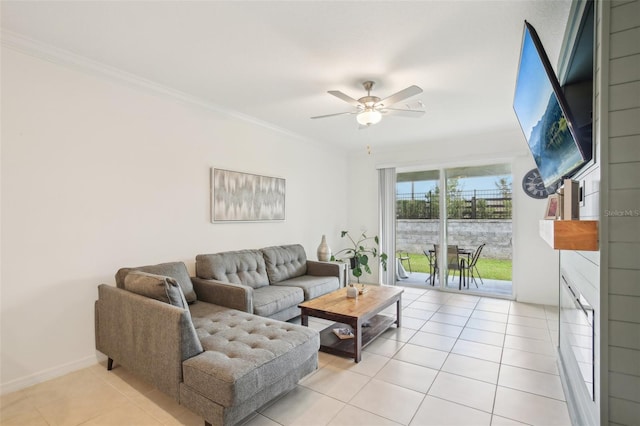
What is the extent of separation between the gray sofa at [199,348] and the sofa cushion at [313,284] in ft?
3.94

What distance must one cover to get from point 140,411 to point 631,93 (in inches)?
123

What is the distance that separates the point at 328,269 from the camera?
445 cm

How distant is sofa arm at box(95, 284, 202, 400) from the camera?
1.94 m

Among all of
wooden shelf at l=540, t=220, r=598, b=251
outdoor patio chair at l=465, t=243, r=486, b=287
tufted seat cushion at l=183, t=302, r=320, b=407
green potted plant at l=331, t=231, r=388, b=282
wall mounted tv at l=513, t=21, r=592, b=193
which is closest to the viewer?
wooden shelf at l=540, t=220, r=598, b=251

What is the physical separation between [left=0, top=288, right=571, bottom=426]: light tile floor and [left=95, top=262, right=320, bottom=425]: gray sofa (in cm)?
18

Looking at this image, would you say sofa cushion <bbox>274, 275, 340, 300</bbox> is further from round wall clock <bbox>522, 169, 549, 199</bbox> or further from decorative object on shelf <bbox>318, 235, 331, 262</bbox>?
round wall clock <bbox>522, 169, 549, 199</bbox>

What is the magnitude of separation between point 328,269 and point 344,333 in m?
1.34

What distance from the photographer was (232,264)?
11.9ft

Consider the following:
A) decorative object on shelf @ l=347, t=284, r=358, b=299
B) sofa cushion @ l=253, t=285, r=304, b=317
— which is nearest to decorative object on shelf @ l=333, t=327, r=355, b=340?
decorative object on shelf @ l=347, t=284, r=358, b=299

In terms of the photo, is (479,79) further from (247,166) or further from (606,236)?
(247,166)

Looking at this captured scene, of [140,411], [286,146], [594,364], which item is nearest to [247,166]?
[286,146]

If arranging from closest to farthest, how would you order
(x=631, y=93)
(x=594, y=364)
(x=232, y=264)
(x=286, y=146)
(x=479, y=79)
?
1. (x=631, y=93)
2. (x=594, y=364)
3. (x=479, y=79)
4. (x=232, y=264)
5. (x=286, y=146)

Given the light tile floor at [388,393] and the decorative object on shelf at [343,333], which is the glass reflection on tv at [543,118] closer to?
the light tile floor at [388,393]

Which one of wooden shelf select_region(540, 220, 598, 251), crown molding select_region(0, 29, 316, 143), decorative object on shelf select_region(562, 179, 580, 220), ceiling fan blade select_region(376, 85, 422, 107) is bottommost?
wooden shelf select_region(540, 220, 598, 251)
